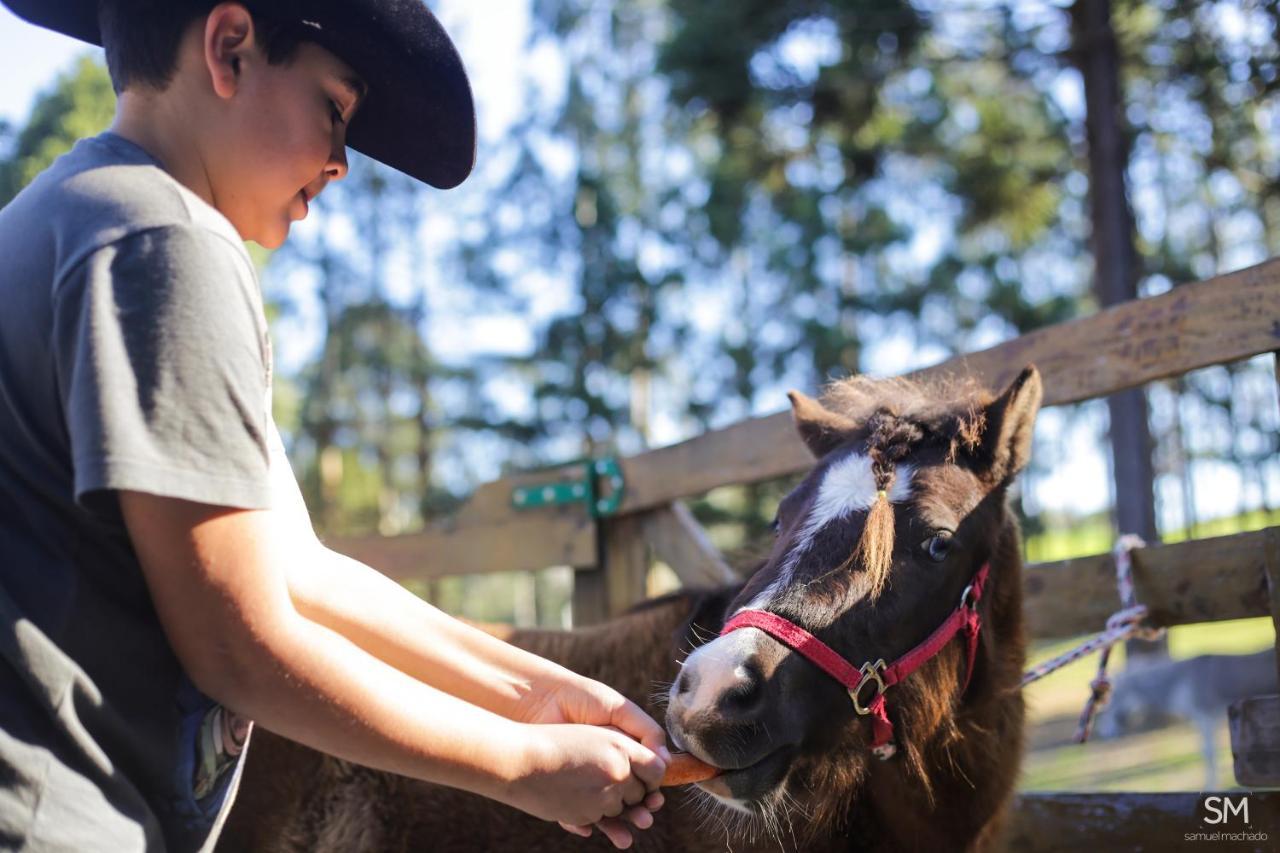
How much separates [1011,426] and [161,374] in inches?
93.8

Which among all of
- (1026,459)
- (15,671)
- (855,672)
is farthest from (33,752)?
(1026,459)

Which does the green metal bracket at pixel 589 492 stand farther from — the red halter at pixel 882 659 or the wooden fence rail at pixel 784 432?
the red halter at pixel 882 659

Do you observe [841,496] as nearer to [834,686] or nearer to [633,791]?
[834,686]

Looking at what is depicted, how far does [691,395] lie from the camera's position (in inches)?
894

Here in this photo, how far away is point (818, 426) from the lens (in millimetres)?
3305

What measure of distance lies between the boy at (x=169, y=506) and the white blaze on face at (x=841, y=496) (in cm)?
115

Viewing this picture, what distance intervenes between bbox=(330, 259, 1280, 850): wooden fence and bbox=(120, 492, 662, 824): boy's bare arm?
8.03 ft

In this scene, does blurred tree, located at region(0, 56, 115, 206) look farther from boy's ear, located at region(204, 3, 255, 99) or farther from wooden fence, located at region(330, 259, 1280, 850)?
boy's ear, located at region(204, 3, 255, 99)

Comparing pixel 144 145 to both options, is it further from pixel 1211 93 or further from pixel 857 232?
Answer: pixel 857 232

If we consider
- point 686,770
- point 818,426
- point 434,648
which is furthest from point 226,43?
point 818,426

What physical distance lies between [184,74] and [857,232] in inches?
737

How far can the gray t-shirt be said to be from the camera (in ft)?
3.83

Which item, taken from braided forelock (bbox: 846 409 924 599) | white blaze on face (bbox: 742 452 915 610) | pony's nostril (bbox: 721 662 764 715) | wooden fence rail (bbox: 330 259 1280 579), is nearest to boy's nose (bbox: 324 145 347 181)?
pony's nostril (bbox: 721 662 764 715)

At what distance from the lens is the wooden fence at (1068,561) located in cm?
297
